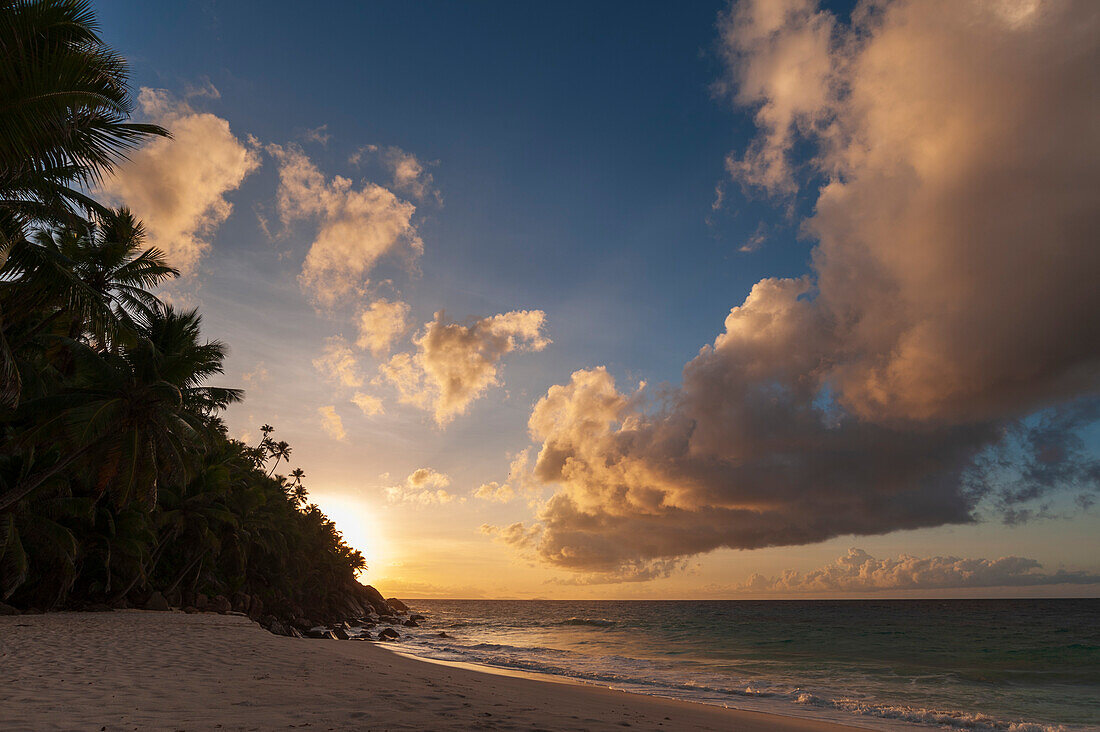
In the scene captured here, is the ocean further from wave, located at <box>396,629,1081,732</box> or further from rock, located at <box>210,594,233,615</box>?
rock, located at <box>210,594,233,615</box>

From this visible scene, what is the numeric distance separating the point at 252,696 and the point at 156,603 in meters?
26.5

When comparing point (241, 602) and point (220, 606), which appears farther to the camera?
point (241, 602)

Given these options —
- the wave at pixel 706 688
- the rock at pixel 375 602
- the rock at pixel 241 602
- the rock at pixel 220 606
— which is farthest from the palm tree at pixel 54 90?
the rock at pixel 375 602

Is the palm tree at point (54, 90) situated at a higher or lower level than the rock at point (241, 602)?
higher

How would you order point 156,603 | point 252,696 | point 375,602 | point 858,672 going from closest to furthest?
point 252,696 → point 858,672 → point 156,603 → point 375,602

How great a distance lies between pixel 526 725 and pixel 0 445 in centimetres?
2362

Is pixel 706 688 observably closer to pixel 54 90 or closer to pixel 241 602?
pixel 54 90

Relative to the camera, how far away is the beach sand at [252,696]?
20.4 feet

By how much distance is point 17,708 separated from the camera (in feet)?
19.7

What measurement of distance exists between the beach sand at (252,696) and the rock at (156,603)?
45.1 ft

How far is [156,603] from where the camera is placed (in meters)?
27.8

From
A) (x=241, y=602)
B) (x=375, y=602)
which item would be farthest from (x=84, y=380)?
(x=375, y=602)

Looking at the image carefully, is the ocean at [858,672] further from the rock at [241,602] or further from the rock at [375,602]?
the rock at [375,602]

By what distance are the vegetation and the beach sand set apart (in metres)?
5.49
